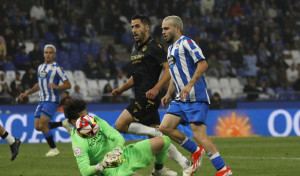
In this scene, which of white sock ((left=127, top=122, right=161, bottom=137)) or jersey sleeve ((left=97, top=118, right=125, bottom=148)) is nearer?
jersey sleeve ((left=97, top=118, right=125, bottom=148))

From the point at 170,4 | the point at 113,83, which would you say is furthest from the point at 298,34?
the point at 113,83

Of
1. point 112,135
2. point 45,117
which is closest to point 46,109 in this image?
point 45,117

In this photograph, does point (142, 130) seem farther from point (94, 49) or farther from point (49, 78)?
point (94, 49)

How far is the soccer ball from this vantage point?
6336mm

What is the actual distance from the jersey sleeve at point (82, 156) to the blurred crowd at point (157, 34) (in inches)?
519

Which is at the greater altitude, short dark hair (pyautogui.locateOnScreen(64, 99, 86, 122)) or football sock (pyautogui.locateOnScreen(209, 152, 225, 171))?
short dark hair (pyautogui.locateOnScreen(64, 99, 86, 122))

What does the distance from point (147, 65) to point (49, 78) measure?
4.49 metres

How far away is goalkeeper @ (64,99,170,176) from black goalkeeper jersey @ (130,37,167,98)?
2.45 metres

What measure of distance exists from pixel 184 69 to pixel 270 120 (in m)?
11.6

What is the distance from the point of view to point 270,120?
19.3 m

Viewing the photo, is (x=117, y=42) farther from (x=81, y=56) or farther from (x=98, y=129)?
(x=98, y=129)

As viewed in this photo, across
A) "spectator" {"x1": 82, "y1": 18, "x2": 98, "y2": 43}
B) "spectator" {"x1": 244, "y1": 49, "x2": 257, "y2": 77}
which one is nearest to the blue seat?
"spectator" {"x1": 82, "y1": 18, "x2": 98, "y2": 43}

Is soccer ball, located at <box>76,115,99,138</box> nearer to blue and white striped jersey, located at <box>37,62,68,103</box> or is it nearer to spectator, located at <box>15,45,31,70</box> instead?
blue and white striped jersey, located at <box>37,62,68,103</box>

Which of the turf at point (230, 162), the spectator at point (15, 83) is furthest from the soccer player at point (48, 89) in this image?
the spectator at point (15, 83)
